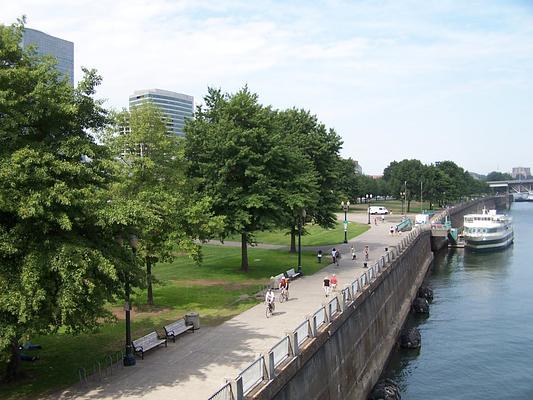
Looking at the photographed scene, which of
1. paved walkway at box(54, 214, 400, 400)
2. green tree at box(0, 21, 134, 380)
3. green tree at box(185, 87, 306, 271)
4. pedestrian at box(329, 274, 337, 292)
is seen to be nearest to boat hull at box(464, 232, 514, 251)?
green tree at box(185, 87, 306, 271)

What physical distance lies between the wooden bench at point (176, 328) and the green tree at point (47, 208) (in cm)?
459

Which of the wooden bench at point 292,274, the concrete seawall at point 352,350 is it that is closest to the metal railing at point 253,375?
the concrete seawall at point 352,350

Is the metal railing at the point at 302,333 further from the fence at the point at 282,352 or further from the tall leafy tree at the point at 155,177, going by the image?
the tall leafy tree at the point at 155,177

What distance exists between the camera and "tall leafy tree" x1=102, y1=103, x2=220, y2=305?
2522 cm

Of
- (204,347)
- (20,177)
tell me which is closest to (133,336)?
(204,347)

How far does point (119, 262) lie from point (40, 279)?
2335 millimetres

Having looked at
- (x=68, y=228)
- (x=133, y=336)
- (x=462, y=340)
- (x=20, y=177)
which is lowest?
(x=462, y=340)

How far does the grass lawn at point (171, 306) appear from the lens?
16.8 m

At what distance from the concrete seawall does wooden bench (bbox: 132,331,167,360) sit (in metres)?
5.14

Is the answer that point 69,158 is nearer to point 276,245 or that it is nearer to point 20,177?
point 20,177

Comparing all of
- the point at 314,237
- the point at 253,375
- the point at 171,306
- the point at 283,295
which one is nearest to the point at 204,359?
the point at 253,375

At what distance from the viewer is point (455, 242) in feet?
263

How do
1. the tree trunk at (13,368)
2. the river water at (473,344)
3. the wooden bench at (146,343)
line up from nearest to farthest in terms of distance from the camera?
the tree trunk at (13,368) < the wooden bench at (146,343) < the river water at (473,344)

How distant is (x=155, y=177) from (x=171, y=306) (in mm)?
6244
